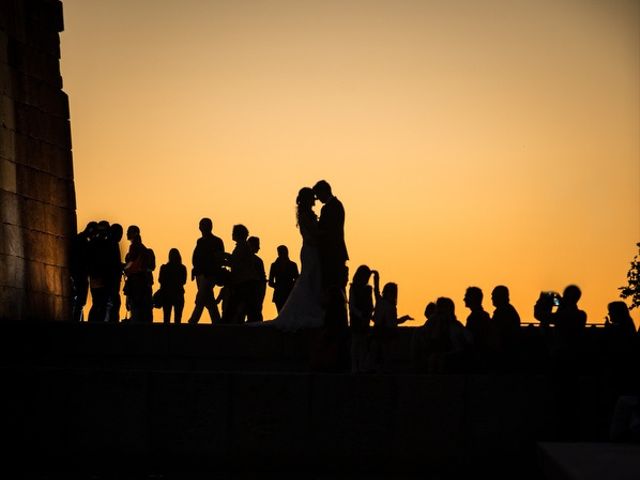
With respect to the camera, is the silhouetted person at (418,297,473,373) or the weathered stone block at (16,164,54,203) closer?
the silhouetted person at (418,297,473,373)

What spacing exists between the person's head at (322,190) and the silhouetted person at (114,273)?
180 inches

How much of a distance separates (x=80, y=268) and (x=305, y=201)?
4.90m

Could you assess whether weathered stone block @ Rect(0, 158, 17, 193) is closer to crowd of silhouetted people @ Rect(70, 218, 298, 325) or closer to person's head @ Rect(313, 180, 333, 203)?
crowd of silhouetted people @ Rect(70, 218, 298, 325)

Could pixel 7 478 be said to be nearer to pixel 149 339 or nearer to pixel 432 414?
pixel 432 414

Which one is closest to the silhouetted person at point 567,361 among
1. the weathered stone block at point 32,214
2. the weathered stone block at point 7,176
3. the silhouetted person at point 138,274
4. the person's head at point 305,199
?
the person's head at point 305,199

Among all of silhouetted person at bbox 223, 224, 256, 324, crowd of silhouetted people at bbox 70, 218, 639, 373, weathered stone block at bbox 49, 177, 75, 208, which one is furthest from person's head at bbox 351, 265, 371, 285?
weathered stone block at bbox 49, 177, 75, 208

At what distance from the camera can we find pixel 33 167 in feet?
73.5

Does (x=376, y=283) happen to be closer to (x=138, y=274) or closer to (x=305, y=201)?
(x=305, y=201)

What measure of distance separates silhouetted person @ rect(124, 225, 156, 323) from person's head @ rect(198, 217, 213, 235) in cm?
99

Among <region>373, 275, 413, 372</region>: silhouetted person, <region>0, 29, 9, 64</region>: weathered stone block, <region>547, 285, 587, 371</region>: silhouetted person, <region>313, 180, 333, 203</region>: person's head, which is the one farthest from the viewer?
<region>0, 29, 9, 64</region>: weathered stone block

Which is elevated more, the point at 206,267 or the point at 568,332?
the point at 206,267

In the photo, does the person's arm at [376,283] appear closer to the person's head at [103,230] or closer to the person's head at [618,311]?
the person's head at [618,311]

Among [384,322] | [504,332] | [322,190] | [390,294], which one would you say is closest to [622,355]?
[504,332]

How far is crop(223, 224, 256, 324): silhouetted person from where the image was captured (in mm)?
21078
